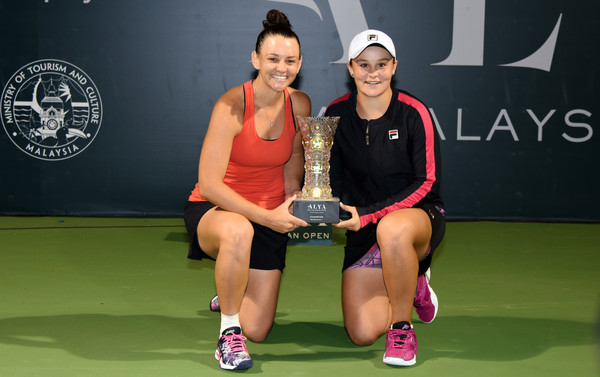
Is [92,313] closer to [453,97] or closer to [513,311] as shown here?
[513,311]

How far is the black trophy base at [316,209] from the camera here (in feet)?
8.32

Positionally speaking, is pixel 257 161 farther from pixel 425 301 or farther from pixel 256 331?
pixel 425 301

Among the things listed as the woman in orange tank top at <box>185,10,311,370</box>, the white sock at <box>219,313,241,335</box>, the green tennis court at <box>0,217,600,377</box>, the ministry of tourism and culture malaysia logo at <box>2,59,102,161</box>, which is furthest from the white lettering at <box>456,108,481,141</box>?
the white sock at <box>219,313,241,335</box>

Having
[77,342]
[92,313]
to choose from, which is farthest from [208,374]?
[92,313]

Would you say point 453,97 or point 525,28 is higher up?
point 525,28

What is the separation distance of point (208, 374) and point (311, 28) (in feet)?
11.9

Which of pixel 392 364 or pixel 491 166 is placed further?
pixel 491 166

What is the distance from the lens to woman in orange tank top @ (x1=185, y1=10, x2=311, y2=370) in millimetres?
2539

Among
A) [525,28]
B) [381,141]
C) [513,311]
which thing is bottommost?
[513,311]

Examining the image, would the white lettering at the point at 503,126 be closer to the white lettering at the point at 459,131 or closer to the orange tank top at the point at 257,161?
the white lettering at the point at 459,131

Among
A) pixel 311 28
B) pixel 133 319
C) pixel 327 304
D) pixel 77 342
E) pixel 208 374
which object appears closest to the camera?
pixel 208 374

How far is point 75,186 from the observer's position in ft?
18.7

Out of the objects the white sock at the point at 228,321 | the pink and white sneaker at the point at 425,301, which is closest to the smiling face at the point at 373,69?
the pink and white sneaker at the point at 425,301

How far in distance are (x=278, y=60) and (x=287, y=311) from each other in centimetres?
115
